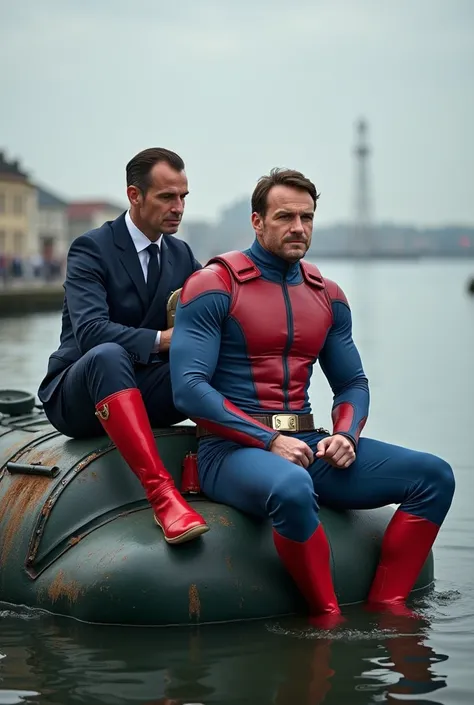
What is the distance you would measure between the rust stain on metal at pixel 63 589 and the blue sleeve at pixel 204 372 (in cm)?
92

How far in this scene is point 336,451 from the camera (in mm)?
6914

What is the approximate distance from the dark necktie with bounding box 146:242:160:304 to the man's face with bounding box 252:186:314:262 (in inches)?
27.1

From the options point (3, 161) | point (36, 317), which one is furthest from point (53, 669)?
point (3, 161)

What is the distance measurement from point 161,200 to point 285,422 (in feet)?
4.02

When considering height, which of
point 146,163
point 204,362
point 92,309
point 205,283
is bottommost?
point 204,362

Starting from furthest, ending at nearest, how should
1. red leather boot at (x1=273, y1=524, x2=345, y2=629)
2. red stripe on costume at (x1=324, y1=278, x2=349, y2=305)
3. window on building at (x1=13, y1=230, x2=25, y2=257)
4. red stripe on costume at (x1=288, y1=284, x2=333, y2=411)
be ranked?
1. window on building at (x1=13, y1=230, x2=25, y2=257)
2. red stripe on costume at (x1=324, y1=278, x2=349, y2=305)
3. red stripe on costume at (x1=288, y1=284, x2=333, y2=411)
4. red leather boot at (x1=273, y1=524, x2=345, y2=629)

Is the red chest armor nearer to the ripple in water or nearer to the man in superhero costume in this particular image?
the man in superhero costume

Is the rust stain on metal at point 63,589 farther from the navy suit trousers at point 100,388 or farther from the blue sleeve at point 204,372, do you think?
the blue sleeve at point 204,372

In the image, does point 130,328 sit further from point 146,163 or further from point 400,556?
point 400,556

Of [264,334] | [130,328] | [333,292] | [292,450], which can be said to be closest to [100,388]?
[130,328]

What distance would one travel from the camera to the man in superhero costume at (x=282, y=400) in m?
6.84

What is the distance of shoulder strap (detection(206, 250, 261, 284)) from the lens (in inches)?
279

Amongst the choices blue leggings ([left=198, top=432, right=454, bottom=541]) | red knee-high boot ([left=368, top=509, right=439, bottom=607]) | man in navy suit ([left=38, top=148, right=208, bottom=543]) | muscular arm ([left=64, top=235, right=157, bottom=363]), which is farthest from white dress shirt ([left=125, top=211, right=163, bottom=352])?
red knee-high boot ([left=368, top=509, right=439, bottom=607])

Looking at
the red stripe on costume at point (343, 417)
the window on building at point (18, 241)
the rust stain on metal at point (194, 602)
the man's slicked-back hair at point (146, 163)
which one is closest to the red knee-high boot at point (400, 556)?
the red stripe on costume at point (343, 417)
